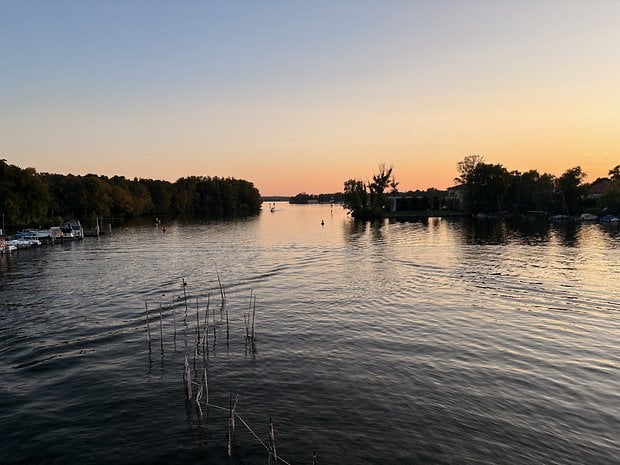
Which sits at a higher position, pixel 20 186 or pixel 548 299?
pixel 20 186

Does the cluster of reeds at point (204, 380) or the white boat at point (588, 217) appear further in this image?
the white boat at point (588, 217)

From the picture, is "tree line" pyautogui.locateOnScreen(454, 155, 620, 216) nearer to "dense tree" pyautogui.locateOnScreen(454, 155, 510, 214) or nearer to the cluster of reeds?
"dense tree" pyautogui.locateOnScreen(454, 155, 510, 214)

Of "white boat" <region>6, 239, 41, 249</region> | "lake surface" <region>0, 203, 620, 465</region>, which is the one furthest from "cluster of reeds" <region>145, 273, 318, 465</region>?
"white boat" <region>6, 239, 41, 249</region>

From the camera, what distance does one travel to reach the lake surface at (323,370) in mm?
15461

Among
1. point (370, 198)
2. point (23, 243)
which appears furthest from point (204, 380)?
point (370, 198)

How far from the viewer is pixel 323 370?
22219 millimetres

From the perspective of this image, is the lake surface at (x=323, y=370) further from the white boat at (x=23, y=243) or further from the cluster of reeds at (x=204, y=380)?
the white boat at (x=23, y=243)

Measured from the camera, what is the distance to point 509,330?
95.7ft

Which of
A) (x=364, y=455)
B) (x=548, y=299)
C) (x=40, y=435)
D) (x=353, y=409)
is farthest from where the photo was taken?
(x=548, y=299)

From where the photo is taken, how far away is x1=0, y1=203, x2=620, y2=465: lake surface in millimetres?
15461

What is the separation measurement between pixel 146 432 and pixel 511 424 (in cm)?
1427

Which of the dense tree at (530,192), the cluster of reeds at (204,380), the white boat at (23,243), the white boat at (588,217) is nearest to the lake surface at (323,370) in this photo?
the cluster of reeds at (204,380)

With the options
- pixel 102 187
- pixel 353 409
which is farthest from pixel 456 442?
pixel 102 187

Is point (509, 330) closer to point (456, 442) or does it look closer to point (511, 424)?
point (511, 424)
